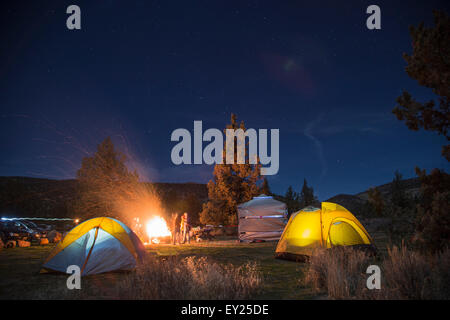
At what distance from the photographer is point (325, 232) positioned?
1070 cm

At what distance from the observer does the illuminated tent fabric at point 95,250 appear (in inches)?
320

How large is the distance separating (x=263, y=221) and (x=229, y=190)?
11.4m

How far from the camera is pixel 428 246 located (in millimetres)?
6094

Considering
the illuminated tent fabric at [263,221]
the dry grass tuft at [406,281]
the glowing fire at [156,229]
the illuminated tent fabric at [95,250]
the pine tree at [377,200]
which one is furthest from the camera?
the illuminated tent fabric at [263,221]

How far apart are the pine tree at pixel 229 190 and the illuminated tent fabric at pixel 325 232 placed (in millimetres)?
20523

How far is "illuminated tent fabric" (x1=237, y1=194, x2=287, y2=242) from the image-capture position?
69.1 ft

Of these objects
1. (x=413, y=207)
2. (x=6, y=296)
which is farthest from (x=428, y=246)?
(x=6, y=296)

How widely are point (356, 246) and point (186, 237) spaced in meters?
11.7

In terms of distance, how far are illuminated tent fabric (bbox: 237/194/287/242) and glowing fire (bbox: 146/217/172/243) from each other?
528cm

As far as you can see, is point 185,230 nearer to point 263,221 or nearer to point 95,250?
point 263,221

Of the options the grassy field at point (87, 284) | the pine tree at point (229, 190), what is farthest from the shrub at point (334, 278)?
the pine tree at point (229, 190)

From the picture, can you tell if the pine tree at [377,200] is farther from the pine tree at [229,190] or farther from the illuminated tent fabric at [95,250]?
the pine tree at [229,190]

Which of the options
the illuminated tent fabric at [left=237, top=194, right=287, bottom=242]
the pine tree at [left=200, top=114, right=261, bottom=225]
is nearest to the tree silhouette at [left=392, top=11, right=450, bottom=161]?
the illuminated tent fabric at [left=237, top=194, right=287, bottom=242]

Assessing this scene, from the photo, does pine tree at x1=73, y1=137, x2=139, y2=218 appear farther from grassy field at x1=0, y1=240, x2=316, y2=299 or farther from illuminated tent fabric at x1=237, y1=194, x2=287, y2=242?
grassy field at x1=0, y1=240, x2=316, y2=299
